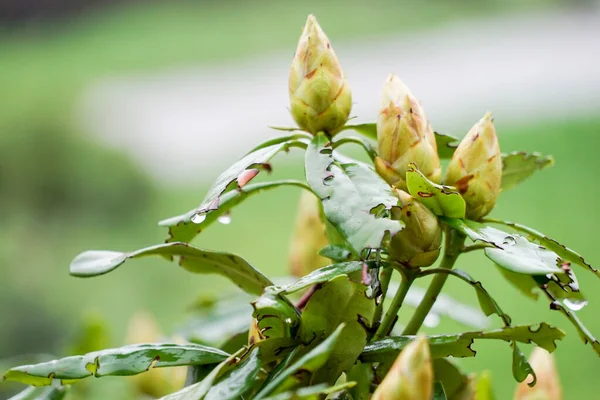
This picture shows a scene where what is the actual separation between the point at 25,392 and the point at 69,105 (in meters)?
3.56

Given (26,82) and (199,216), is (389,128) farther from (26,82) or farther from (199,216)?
Answer: (26,82)

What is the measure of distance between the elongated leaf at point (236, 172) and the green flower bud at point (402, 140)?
72 millimetres

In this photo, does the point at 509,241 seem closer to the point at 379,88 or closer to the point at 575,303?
the point at 575,303

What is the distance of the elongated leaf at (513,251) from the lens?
0.49 m

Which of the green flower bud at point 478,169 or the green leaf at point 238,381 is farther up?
the green flower bud at point 478,169

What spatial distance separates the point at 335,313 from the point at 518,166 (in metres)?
0.23

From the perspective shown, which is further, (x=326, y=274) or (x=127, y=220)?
(x=127, y=220)

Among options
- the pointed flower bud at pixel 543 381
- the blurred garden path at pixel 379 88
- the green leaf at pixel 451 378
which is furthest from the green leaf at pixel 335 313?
the blurred garden path at pixel 379 88

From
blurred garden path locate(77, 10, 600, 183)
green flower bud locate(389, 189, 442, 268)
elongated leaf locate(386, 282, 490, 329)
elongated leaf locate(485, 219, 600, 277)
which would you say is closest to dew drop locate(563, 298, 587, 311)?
elongated leaf locate(485, 219, 600, 277)

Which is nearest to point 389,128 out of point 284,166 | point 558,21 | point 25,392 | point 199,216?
point 199,216

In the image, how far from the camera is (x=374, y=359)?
54 centimetres

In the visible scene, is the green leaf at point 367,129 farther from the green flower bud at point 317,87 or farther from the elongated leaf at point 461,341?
the elongated leaf at point 461,341

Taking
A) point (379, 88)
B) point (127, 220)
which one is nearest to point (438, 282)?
point (127, 220)

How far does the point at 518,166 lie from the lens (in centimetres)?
67
